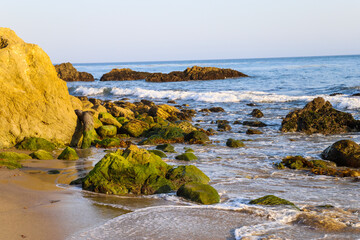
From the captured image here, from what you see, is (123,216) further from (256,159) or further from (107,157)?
(256,159)

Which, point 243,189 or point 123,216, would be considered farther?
point 243,189

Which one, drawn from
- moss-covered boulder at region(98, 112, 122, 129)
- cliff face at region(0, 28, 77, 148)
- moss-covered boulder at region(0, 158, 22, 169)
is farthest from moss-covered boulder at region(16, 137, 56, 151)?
moss-covered boulder at region(98, 112, 122, 129)

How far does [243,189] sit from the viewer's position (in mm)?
7363

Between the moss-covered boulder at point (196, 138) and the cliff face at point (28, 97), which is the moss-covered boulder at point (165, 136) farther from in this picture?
the cliff face at point (28, 97)

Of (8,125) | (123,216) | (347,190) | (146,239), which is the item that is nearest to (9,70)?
(8,125)

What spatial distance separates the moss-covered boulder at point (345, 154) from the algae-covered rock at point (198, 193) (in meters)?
4.66

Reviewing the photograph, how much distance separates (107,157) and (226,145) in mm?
5883

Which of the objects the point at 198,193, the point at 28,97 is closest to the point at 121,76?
the point at 28,97

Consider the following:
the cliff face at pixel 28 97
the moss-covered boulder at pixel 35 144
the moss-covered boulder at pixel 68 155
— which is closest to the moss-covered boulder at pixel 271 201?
the moss-covered boulder at pixel 68 155

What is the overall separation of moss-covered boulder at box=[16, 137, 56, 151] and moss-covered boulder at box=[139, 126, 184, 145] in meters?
3.18

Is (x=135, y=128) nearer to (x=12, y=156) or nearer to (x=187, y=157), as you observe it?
(x=187, y=157)

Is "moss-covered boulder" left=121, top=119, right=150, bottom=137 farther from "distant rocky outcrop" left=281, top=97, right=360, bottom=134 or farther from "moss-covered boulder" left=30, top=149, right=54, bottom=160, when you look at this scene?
"distant rocky outcrop" left=281, top=97, right=360, bottom=134

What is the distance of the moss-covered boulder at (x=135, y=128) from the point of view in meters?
14.2

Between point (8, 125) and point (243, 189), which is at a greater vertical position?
point (8, 125)
